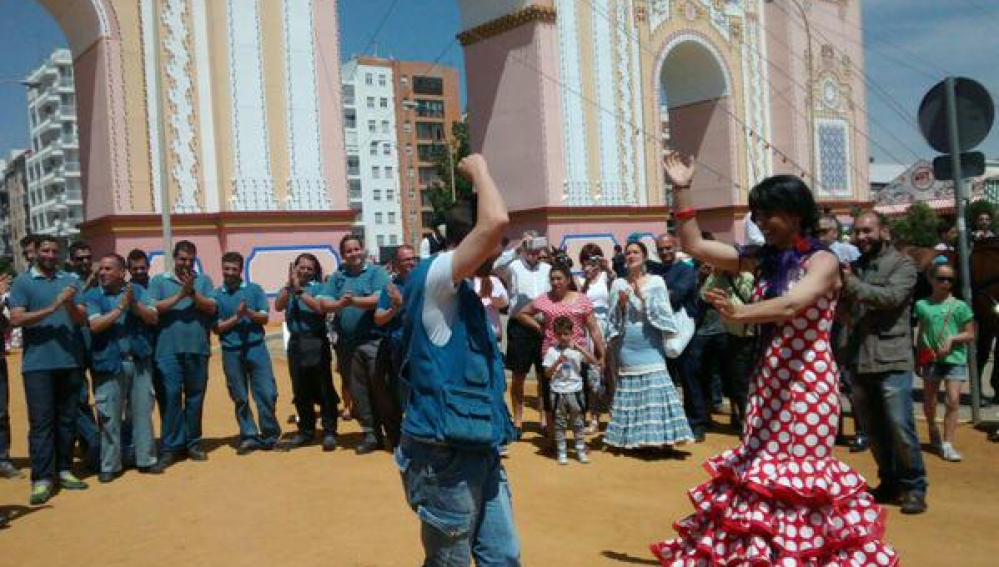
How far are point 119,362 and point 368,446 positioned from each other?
2244 millimetres

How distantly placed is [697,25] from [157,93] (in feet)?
45.0

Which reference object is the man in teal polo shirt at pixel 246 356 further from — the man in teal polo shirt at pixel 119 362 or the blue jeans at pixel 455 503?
the blue jeans at pixel 455 503

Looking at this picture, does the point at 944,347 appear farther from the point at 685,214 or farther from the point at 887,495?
the point at 685,214

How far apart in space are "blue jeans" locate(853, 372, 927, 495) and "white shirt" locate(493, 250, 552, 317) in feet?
11.5

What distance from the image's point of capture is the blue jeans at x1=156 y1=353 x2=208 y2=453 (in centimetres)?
754

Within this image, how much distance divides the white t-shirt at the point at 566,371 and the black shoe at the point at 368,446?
1772 millimetres

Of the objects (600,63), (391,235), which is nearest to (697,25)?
(600,63)

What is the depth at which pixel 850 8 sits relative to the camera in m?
25.5

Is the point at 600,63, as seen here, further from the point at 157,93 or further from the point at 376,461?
the point at 376,461

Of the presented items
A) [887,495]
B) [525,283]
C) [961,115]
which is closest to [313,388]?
[525,283]

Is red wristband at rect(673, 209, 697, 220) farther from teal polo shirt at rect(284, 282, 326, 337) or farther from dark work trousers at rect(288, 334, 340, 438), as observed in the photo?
dark work trousers at rect(288, 334, 340, 438)

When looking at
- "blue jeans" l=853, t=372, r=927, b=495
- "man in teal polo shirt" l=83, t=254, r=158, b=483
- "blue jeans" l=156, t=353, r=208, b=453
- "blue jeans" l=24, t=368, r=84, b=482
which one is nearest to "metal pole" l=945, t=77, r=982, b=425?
"blue jeans" l=853, t=372, r=927, b=495

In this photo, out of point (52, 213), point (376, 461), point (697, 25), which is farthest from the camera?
point (52, 213)

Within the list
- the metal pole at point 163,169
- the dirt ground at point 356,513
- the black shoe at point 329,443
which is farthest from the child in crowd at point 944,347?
the metal pole at point 163,169
